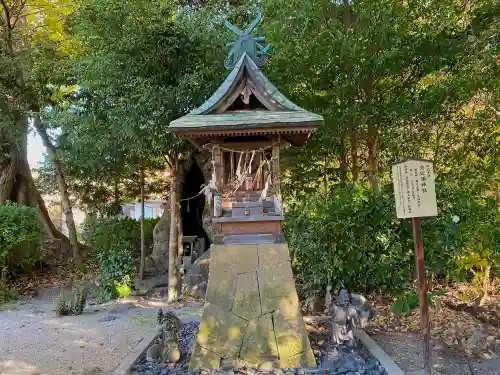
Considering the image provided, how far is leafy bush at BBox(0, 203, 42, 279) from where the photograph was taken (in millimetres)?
10453

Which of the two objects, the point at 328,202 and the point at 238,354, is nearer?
the point at 238,354

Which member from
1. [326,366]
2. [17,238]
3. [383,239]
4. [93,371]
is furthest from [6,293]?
[383,239]

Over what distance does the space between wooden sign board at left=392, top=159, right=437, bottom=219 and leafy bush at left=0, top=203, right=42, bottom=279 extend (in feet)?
32.5

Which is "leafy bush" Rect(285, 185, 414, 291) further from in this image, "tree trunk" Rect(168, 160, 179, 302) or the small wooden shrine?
"tree trunk" Rect(168, 160, 179, 302)

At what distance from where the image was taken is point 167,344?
18.5ft

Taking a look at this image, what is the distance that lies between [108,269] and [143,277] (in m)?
2.15

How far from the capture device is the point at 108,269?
10609 millimetres

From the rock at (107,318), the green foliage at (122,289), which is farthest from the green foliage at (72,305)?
the green foliage at (122,289)

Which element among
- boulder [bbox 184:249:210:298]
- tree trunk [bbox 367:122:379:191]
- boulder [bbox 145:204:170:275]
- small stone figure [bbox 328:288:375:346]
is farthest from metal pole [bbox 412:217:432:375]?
boulder [bbox 145:204:170:275]

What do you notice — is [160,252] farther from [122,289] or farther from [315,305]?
[315,305]

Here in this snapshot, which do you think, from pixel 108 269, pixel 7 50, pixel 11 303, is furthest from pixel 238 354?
pixel 7 50

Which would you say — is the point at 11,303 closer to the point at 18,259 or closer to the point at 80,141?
the point at 18,259

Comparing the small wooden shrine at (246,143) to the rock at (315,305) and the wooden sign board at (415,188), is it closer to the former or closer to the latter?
the wooden sign board at (415,188)

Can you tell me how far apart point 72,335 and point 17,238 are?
4757 millimetres
